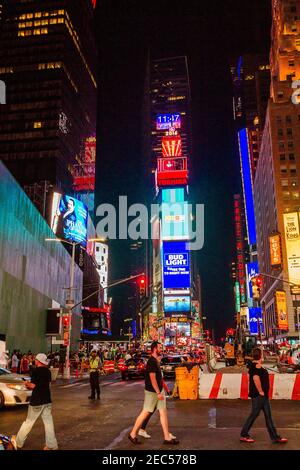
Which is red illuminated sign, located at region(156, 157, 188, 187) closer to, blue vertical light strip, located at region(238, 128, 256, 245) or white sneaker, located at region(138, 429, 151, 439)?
blue vertical light strip, located at region(238, 128, 256, 245)

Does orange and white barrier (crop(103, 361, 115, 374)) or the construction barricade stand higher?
the construction barricade

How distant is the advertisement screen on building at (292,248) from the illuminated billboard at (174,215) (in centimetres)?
→ 7533

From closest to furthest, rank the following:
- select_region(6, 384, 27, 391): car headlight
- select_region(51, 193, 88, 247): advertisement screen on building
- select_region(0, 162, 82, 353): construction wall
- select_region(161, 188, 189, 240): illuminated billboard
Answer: select_region(6, 384, 27, 391): car headlight
select_region(0, 162, 82, 353): construction wall
select_region(51, 193, 88, 247): advertisement screen on building
select_region(161, 188, 189, 240): illuminated billboard

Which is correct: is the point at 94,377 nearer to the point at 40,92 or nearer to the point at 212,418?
the point at 212,418

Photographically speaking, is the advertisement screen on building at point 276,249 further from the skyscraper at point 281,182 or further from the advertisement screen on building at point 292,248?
the advertisement screen on building at point 292,248

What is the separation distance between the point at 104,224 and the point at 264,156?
6570cm

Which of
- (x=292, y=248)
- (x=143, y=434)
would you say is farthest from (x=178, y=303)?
(x=143, y=434)

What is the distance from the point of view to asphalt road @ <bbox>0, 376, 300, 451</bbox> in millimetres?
8484

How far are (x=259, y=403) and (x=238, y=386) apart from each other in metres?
8.88

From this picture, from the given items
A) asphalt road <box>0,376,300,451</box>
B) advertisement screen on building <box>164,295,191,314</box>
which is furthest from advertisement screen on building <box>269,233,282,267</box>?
advertisement screen on building <box>164,295,191,314</box>

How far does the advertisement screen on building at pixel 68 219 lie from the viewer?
213 ft

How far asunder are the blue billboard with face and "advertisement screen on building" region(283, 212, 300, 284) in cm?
6992

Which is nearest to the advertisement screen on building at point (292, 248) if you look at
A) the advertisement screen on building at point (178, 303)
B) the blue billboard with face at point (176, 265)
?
the blue billboard with face at point (176, 265)

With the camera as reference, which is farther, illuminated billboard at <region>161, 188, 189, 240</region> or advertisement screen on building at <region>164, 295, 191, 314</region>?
illuminated billboard at <region>161, 188, 189, 240</region>
